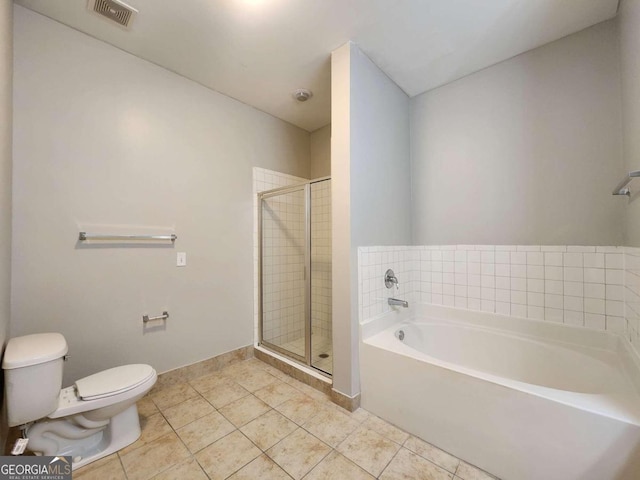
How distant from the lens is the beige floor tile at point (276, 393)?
184cm

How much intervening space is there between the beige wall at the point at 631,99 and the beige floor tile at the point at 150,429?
8.88 ft

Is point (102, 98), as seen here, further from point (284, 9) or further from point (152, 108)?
point (284, 9)

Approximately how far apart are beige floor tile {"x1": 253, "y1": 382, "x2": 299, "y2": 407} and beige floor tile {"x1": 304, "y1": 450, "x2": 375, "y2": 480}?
59 cm

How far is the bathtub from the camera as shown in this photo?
40.4 inches

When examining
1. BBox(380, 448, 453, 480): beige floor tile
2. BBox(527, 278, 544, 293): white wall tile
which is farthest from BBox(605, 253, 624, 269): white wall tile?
BBox(380, 448, 453, 480): beige floor tile

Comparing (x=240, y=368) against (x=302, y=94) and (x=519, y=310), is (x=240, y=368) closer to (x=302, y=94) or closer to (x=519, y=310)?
(x=519, y=310)

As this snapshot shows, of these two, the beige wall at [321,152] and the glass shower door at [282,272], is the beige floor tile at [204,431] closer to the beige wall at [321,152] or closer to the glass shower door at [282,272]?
the glass shower door at [282,272]

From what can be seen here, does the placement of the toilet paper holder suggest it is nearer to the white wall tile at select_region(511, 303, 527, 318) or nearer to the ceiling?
the ceiling

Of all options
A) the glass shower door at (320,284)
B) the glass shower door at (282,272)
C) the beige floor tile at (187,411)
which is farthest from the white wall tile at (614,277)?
the beige floor tile at (187,411)

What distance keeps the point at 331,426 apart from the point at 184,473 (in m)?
0.79

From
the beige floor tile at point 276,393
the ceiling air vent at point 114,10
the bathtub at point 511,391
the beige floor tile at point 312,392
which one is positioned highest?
the ceiling air vent at point 114,10

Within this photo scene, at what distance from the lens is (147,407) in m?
1.76

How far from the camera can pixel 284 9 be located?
151cm

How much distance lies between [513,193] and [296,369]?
2.13m
